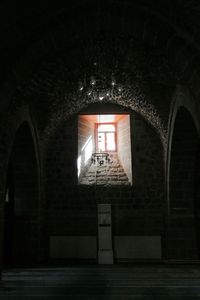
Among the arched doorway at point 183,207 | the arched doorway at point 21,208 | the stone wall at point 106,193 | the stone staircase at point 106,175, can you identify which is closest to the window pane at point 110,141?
the stone staircase at point 106,175

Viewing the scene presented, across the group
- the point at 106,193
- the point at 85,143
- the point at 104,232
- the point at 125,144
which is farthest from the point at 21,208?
the point at 125,144

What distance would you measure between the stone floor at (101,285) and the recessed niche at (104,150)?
3622 mm

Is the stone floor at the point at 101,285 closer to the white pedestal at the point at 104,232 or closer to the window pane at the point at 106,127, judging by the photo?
Result: the white pedestal at the point at 104,232

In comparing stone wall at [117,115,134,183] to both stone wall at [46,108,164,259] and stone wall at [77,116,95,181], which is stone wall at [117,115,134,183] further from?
stone wall at [77,116,95,181]

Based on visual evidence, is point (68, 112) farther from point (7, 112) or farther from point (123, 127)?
point (7, 112)

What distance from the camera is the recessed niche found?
9.81 m

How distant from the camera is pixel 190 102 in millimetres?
5777

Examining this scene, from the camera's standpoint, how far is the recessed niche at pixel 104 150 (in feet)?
32.2

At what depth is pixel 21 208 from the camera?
874 centimetres

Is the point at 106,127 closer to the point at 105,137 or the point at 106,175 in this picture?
the point at 105,137

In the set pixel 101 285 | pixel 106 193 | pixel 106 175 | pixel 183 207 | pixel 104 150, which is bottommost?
pixel 101 285

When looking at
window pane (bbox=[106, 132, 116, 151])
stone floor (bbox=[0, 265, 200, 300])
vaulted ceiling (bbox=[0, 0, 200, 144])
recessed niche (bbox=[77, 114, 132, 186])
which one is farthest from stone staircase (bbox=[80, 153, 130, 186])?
vaulted ceiling (bbox=[0, 0, 200, 144])

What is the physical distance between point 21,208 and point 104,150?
3121 mm

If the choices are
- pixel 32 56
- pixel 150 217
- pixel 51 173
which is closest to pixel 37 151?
pixel 51 173
